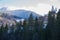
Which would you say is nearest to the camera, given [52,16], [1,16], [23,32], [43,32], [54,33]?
[54,33]

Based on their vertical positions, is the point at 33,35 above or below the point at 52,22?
below

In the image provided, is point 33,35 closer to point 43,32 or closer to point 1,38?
point 43,32

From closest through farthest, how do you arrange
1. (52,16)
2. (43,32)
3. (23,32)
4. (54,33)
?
1. (54,33)
2. (43,32)
3. (52,16)
4. (23,32)

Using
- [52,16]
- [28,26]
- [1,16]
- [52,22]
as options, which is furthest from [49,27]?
[1,16]

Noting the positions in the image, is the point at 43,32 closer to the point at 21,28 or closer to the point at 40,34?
the point at 40,34

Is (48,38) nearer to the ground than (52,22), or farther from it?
nearer to the ground

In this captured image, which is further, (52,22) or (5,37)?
(5,37)

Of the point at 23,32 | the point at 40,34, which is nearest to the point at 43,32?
the point at 40,34

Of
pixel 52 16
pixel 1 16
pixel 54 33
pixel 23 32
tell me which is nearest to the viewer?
pixel 54 33

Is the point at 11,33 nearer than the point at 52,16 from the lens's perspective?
No
